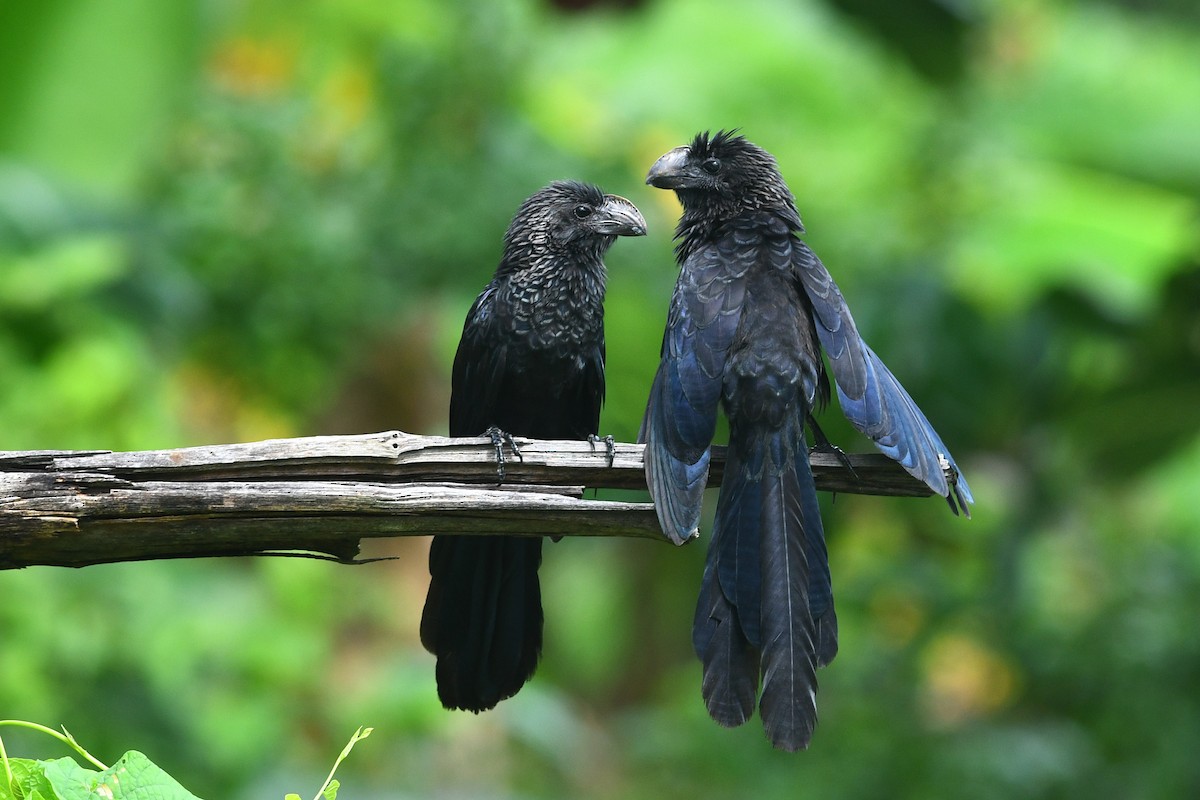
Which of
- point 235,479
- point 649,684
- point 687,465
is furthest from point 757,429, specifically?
point 649,684

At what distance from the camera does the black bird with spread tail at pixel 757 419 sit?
1989mm

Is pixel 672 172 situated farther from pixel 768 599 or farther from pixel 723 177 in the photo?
pixel 768 599

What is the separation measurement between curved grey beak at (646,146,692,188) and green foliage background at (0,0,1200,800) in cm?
302

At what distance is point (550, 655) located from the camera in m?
10.6

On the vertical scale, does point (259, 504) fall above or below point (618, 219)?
below

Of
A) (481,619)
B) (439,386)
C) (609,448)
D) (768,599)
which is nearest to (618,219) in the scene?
(609,448)

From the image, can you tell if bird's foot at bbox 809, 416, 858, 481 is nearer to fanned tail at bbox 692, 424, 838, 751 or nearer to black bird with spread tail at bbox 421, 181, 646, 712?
fanned tail at bbox 692, 424, 838, 751

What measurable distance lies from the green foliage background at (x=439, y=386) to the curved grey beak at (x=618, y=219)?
2733 millimetres

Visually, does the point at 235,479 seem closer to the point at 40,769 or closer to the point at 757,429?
the point at 40,769

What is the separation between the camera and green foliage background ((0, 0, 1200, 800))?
5.33 meters

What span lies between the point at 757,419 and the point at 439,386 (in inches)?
191

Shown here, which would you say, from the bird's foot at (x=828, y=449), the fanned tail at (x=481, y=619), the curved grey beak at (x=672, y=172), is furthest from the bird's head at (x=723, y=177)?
the fanned tail at (x=481, y=619)

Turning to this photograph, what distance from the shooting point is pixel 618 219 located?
279 centimetres

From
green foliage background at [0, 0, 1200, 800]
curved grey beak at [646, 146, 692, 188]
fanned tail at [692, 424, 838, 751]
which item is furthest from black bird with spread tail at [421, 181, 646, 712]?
green foliage background at [0, 0, 1200, 800]
